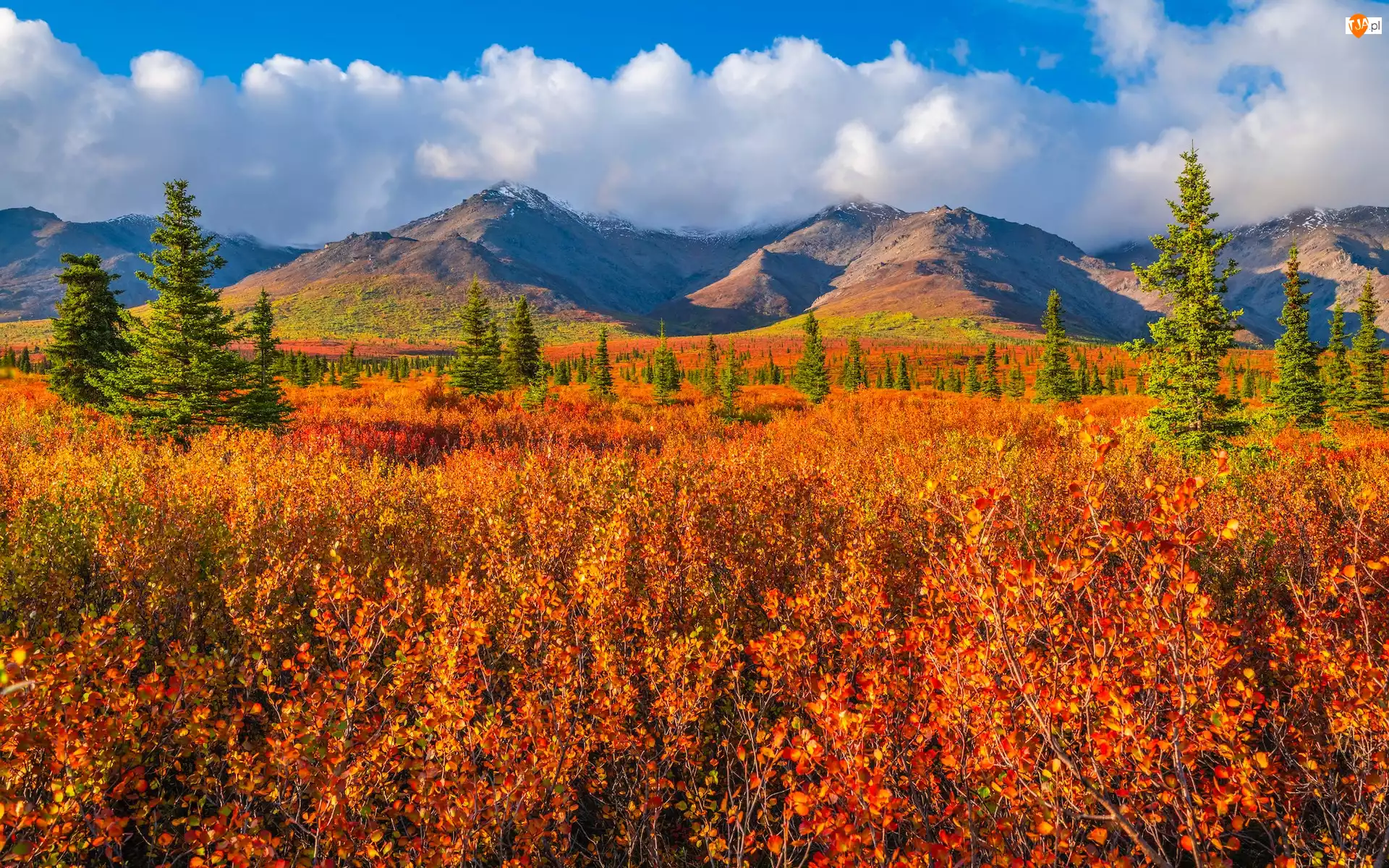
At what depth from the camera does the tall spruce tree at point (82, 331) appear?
73.6 ft

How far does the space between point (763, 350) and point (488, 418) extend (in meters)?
143

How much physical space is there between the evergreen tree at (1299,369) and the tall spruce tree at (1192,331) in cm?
1854

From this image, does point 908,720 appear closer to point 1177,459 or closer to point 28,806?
point 28,806

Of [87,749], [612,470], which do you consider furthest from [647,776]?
[612,470]

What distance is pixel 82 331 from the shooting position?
75.3ft

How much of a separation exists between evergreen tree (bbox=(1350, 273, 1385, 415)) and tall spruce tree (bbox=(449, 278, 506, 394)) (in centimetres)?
4502

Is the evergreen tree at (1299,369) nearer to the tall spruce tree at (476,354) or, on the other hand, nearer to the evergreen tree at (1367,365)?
the evergreen tree at (1367,365)

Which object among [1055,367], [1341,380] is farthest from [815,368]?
[1341,380]

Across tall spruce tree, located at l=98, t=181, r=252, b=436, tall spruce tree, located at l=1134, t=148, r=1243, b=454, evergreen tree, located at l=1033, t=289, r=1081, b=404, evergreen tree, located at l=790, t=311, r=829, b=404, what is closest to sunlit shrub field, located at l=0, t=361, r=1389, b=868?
tall spruce tree, located at l=1134, t=148, r=1243, b=454

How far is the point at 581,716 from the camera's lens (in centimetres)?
377

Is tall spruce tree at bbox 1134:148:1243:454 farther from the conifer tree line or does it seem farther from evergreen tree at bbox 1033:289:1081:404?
evergreen tree at bbox 1033:289:1081:404

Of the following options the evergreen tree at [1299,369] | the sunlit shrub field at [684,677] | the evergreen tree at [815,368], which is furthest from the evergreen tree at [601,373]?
the sunlit shrub field at [684,677]

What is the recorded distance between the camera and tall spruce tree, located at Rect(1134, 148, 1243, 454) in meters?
14.7

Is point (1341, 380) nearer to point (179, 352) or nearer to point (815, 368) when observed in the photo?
point (815, 368)
